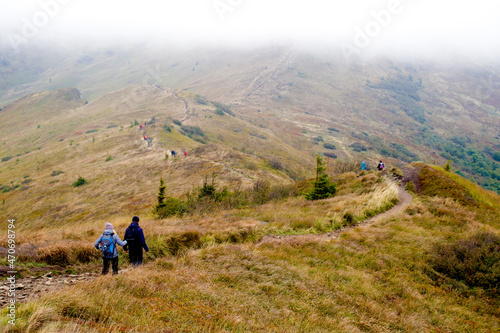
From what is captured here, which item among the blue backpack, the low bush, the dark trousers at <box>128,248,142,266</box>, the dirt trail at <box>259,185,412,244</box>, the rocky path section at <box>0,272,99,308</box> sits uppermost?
the blue backpack

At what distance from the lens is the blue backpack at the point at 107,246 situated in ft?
19.7

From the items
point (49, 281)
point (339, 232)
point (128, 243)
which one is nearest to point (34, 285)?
point (49, 281)

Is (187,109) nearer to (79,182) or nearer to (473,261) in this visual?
(79,182)

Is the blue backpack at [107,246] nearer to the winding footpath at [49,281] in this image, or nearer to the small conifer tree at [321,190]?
the winding footpath at [49,281]

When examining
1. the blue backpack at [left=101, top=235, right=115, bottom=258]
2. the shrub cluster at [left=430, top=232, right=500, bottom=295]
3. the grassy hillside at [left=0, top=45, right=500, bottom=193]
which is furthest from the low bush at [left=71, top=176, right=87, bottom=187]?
the grassy hillside at [left=0, top=45, right=500, bottom=193]

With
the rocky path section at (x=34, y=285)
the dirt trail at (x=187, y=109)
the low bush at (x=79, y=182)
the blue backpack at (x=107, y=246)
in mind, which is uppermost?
the dirt trail at (x=187, y=109)

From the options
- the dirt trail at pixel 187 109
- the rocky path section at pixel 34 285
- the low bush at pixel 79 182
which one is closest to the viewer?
the rocky path section at pixel 34 285

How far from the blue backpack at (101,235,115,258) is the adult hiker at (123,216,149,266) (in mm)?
627

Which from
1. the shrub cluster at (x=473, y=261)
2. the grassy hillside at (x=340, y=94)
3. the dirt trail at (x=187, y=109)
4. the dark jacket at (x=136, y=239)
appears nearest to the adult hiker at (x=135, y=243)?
the dark jacket at (x=136, y=239)

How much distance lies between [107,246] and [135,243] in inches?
35.8

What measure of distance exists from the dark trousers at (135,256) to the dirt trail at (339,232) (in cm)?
397

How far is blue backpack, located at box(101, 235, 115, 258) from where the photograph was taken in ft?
19.7

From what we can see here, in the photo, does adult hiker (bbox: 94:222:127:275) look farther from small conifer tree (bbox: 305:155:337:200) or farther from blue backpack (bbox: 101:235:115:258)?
small conifer tree (bbox: 305:155:337:200)

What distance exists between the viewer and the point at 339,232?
10.0 meters
